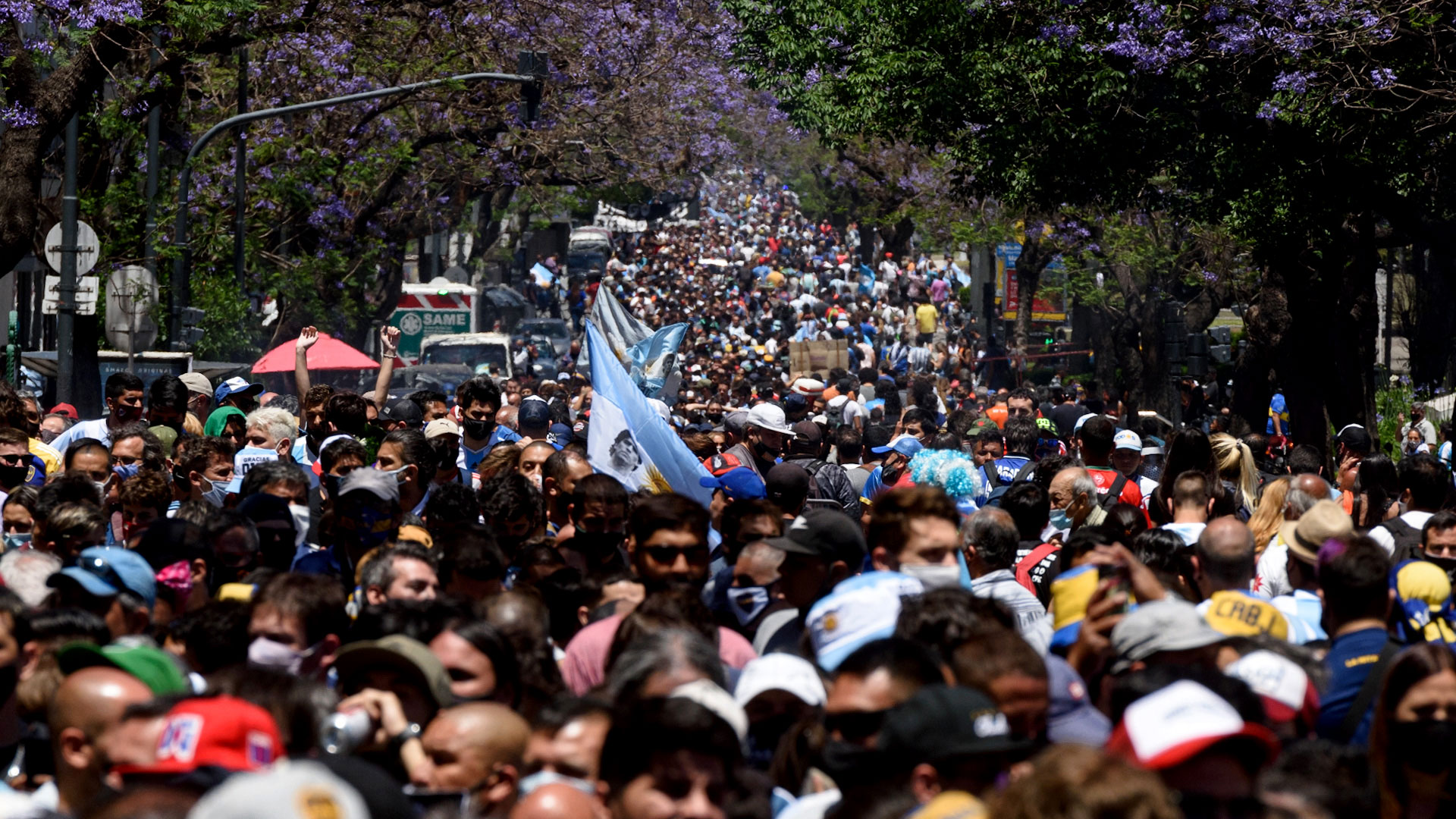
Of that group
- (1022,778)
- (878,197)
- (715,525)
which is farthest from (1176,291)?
(1022,778)

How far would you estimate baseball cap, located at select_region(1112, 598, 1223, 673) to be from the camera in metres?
4.76

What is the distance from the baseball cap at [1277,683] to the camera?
455 cm

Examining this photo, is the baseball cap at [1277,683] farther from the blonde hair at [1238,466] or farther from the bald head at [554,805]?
the blonde hair at [1238,466]

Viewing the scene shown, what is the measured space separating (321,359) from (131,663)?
16.6 m

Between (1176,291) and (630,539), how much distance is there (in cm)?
2753

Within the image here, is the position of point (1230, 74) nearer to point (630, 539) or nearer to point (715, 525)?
point (715, 525)

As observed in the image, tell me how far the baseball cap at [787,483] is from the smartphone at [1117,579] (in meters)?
3.10

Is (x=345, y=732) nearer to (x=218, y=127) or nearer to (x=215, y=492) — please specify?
(x=215, y=492)

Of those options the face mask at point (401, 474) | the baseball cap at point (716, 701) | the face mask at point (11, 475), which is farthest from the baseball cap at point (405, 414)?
the baseball cap at point (716, 701)

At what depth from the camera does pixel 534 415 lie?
11422 mm

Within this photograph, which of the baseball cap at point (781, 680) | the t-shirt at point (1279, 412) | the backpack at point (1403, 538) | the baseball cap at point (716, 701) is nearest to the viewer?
the baseball cap at point (716, 701)

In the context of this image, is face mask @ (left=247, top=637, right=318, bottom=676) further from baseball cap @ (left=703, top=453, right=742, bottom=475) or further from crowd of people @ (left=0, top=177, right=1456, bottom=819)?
baseball cap @ (left=703, top=453, right=742, bottom=475)

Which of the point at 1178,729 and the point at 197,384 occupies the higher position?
the point at 197,384

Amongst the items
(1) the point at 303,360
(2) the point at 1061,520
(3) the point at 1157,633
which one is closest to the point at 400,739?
(3) the point at 1157,633
